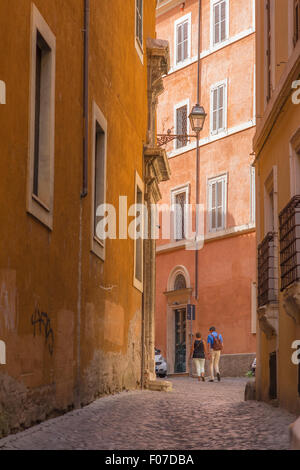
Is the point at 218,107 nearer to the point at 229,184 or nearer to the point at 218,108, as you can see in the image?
the point at 218,108

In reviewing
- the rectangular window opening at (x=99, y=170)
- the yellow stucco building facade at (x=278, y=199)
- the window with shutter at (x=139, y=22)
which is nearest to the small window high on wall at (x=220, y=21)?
the window with shutter at (x=139, y=22)

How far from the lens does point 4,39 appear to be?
8266 mm

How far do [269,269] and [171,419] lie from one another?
319 cm

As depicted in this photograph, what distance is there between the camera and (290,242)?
10688 mm

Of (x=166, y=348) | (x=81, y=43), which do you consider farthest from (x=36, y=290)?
(x=166, y=348)

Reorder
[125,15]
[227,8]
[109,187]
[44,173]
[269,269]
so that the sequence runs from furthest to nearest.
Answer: [227,8] → [125,15] → [109,187] → [269,269] → [44,173]

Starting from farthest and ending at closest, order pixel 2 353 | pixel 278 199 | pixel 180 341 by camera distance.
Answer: pixel 180 341 → pixel 278 199 → pixel 2 353

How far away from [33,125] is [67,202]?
1.87 m

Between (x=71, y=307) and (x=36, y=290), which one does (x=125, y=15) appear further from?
(x=36, y=290)

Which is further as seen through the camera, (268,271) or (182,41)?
(182,41)

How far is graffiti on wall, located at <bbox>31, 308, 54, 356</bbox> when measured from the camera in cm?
927

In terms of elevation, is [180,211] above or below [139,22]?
below

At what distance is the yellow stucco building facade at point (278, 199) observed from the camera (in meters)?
11.1

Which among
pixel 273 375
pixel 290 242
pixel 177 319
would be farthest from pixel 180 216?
pixel 290 242
